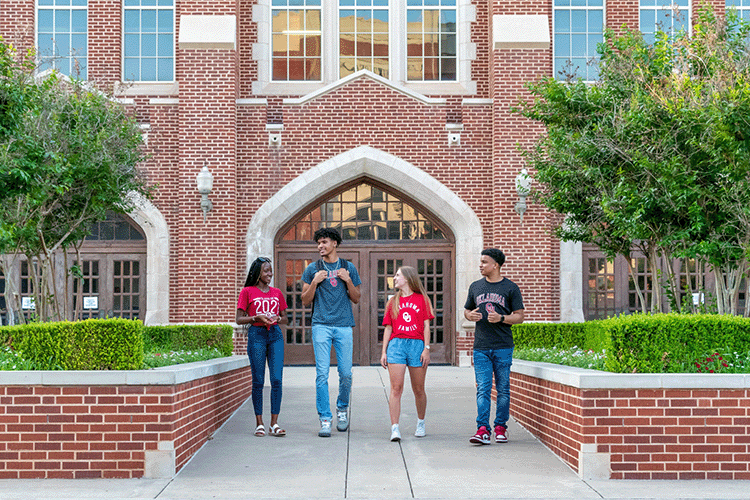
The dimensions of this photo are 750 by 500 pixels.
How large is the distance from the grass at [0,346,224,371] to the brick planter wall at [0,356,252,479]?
0.29 m

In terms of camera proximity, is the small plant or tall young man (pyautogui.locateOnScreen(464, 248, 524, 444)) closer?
tall young man (pyautogui.locateOnScreen(464, 248, 524, 444))

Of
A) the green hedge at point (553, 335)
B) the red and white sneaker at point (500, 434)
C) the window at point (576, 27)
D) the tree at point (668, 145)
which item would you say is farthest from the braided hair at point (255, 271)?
the window at point (576, 27)

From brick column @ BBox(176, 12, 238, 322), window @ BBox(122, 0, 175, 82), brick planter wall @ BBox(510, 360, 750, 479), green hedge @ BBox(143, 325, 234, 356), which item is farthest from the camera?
window @ BBox(122, 0, 175, 82)

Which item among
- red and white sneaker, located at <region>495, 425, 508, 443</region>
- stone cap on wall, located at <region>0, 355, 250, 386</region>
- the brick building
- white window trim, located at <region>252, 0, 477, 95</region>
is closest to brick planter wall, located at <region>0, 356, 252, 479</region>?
stone cap on wall, located at <region>0, 355, 250, 386</region>

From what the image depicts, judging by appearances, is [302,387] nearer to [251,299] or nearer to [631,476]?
[251,299]

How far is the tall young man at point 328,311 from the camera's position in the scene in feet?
24.7

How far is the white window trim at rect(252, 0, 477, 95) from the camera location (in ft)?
54.4

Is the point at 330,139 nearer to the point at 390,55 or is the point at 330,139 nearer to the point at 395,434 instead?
the point at 390,55

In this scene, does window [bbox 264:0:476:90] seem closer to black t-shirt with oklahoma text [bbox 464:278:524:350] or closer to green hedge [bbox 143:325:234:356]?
green hedge [bbox 143:325:234:356]

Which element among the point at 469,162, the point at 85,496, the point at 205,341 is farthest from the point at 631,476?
the point at 469,162

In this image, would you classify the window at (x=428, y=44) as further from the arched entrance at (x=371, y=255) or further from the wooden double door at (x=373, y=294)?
the wooden double door at (x=373, y=294)

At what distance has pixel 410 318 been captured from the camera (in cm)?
727

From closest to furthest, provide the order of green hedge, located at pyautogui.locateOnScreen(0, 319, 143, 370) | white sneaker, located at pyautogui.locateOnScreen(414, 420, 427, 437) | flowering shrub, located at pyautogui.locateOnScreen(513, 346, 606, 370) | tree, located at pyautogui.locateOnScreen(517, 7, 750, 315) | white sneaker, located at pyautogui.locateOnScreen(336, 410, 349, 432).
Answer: green hedge, located at pyautogui.locateOnScreen(0, 319, 143, 370) < flowering shrub, located at pyautogui.locateOnScreen(513, 346, 606, 370) < white sneaker, located at pyautogui.locateOnScreen(414, 420, 427, 437) < white sneaker, located at pyautogui.locateOnScreen(336, 410, 349, 432) < tree, located at pyautogui.locateOnScreen(517, 7, 750, 315)

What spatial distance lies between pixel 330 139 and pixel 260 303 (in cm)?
915
